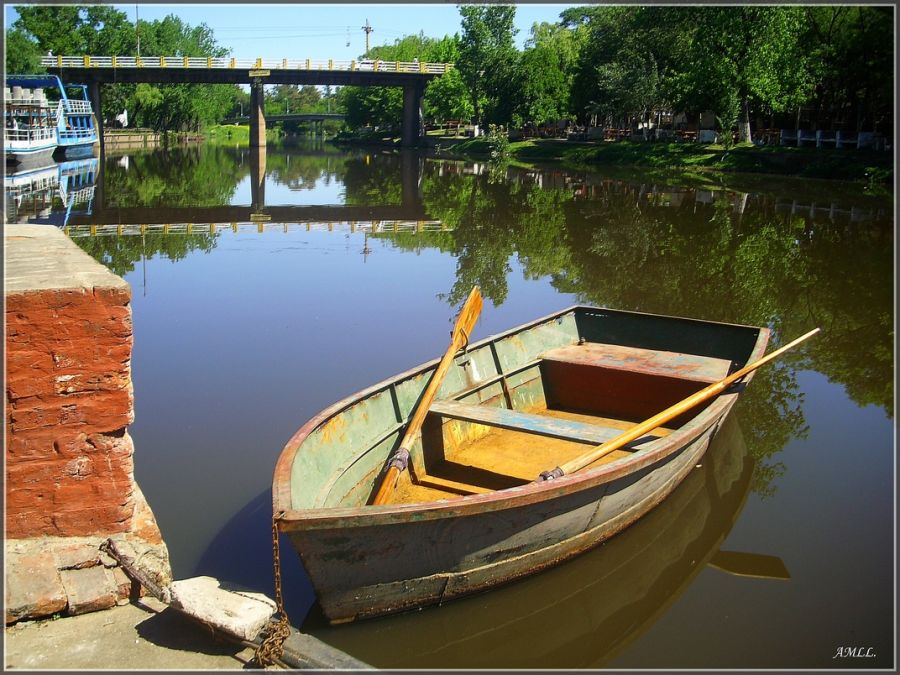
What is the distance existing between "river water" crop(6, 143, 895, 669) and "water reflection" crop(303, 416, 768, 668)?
0.6 inches

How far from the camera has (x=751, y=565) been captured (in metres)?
6.29

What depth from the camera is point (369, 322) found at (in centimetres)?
1238

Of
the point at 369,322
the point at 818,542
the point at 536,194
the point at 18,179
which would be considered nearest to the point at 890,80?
the point at 536,194

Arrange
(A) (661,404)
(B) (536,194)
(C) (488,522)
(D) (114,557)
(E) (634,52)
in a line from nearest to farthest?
1. (D) (114,557)
2. (C) (488,522)
3. (A) (661,404)
4. (B) (536,194)
5. (E) (634,52)

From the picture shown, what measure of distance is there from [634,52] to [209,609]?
47190 mm

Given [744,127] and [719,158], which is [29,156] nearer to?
[719,158]

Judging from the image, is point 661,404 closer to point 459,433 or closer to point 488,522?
point 459,433

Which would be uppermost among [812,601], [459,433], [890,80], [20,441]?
[890,80]

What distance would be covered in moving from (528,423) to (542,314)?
21.1ft

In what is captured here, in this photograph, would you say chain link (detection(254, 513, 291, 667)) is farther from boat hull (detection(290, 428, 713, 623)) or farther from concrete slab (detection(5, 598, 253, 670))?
boat hull (detection(290, 428, 713, 623))

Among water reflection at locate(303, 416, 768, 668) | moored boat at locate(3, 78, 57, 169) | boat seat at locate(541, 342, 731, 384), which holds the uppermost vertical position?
moored boat at locate(3, 78, 57, 169)

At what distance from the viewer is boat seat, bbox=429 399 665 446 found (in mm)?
6473

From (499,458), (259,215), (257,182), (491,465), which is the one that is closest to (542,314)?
(499,458)

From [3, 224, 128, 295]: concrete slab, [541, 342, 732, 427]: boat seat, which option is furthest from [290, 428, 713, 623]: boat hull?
[541, 342, 732, 427]: boat seat
